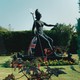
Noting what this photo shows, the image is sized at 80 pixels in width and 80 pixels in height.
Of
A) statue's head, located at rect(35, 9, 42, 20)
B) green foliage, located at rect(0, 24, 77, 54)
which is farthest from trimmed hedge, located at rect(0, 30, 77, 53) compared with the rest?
statue's head, located at rect(35, 9, 42, 20)

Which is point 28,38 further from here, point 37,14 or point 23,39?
point 37,14

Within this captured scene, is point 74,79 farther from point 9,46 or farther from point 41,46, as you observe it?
point 9,46

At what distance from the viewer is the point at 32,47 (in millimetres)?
21078

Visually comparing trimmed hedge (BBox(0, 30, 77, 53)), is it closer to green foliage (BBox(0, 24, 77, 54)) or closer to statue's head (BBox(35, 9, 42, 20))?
green foliage (BBox(0, 24, 77, 54))

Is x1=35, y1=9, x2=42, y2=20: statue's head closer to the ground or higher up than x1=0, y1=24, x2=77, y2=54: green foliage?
higher up

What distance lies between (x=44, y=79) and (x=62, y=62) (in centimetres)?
1390

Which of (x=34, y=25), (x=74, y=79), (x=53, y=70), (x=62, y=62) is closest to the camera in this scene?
(x=53, y=70)

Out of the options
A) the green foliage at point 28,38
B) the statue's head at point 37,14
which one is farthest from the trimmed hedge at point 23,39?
the statue's head at point 37,14

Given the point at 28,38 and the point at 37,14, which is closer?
the point at 37,14

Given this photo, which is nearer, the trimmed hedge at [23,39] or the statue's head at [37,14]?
the statue's head at [37,14]

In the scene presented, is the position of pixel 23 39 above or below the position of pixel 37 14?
below

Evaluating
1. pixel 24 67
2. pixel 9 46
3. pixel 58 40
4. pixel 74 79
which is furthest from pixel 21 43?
pixel 24 67

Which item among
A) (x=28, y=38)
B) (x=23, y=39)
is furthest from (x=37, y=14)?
(x=23, y=39)

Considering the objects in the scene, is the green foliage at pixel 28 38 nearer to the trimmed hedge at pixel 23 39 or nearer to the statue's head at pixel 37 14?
the trimmed hedge at pixel 23 39
